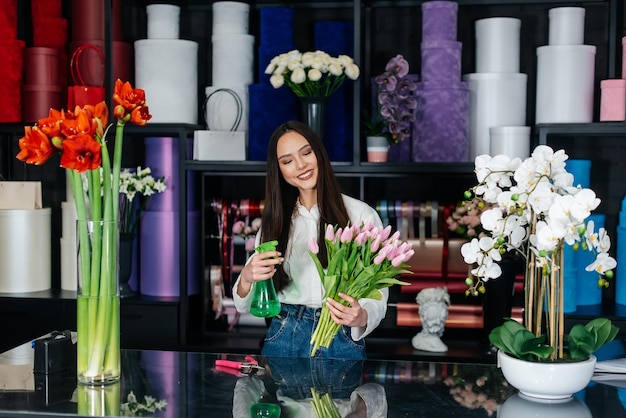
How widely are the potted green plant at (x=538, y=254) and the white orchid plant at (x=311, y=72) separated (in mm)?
1738

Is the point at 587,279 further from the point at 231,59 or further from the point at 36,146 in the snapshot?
the point at 36,146

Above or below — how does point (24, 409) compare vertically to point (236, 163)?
below

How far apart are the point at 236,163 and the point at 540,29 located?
1610mm

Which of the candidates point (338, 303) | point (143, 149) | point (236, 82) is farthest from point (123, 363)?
point (143, 149)

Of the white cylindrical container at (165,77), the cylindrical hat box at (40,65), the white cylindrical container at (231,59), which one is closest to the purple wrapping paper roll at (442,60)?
the white cylindrical container at (231,59)

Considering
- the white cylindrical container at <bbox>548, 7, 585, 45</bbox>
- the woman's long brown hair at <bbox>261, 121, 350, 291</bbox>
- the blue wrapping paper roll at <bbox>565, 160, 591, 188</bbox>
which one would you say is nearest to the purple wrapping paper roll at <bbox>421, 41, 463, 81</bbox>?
the white cylindrical container at <bbox>548, 7, 585, 45</bbox>

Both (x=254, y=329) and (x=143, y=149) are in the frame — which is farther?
(x=143, y=149)

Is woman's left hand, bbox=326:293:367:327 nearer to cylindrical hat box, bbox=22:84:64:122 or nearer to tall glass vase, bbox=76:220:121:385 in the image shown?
tall glass vase, bbox=76:220:121:385

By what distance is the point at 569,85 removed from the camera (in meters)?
3.75

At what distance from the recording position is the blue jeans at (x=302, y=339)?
9.78ft

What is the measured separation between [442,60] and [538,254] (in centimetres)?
207

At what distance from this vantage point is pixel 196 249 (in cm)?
409

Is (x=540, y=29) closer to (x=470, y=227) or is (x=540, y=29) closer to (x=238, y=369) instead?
(x=470, y=227)

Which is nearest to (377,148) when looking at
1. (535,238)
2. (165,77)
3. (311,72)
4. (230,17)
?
(311,72)
